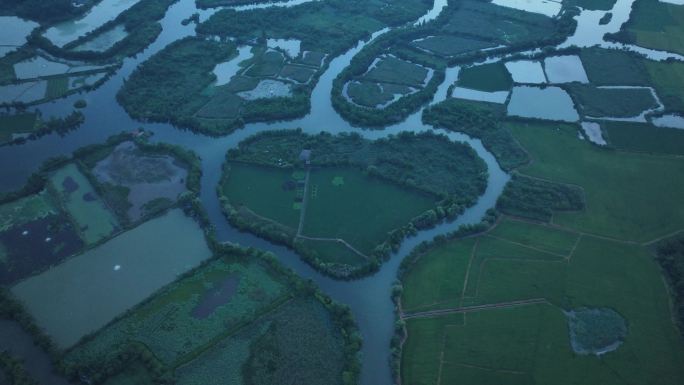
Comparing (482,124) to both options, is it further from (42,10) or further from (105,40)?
(42,10)

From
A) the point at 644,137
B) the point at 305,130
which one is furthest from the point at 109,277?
the point at 644,137

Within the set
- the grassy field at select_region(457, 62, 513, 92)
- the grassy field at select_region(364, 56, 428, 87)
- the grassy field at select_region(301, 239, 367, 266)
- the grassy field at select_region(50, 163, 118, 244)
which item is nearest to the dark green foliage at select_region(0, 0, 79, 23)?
the grassy field at select_region(50, 163, 118, 244)

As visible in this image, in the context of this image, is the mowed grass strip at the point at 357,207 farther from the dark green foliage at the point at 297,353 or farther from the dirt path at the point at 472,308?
the dark green foliage at the point at 297,353

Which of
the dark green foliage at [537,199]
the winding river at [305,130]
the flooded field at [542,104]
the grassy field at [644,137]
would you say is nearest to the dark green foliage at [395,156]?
the winding river at [305,130]

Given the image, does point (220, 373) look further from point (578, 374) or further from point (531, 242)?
point (531, 242)

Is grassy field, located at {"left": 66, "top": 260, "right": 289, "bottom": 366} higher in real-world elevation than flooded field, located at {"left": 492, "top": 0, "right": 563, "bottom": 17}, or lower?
lower

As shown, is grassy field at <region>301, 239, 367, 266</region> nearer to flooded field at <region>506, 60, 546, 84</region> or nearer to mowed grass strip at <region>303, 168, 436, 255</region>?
mowed grass strip at <region>303, 168, 436, 255</region>

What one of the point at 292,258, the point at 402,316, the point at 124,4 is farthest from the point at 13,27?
the point at 402,316
